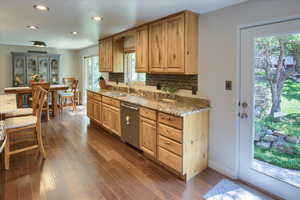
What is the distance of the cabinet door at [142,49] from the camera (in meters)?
3.53

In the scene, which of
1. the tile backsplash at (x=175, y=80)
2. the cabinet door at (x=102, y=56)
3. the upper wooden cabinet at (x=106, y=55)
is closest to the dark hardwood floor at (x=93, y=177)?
the tile backsplash at (x=175, y=80)

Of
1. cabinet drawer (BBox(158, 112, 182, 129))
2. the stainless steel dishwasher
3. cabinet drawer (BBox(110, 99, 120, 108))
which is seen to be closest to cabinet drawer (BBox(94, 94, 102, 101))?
cabinet drawer (BBox(110, 99, 120, 108))

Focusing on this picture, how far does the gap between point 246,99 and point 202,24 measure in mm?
1237

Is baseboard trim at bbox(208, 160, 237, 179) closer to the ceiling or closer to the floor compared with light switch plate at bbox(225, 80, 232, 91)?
closer to the floor

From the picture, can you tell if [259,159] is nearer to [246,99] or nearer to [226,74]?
[246,99]

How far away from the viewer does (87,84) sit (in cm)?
784

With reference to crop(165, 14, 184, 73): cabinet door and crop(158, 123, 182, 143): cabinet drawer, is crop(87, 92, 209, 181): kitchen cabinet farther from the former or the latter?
crop(165, 14, 184, 73): cabinet door

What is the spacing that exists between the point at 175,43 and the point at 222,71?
79cm

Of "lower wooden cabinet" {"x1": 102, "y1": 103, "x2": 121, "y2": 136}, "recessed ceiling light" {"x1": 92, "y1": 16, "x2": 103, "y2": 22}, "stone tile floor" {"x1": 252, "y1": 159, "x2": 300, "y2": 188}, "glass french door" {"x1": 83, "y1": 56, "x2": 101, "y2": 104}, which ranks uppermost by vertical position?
"recessed ceiling light" {"x1": 92, "y1": 16, "x2": 103, "y2": 22}

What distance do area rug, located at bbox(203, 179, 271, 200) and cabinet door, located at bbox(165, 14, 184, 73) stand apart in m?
1.59

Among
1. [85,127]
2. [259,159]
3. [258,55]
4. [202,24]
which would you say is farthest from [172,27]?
[85,127]

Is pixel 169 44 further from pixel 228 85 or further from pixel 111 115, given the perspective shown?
pixel 111 115

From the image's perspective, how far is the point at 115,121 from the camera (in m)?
3.95

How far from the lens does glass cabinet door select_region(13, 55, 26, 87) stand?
22.3 ft
